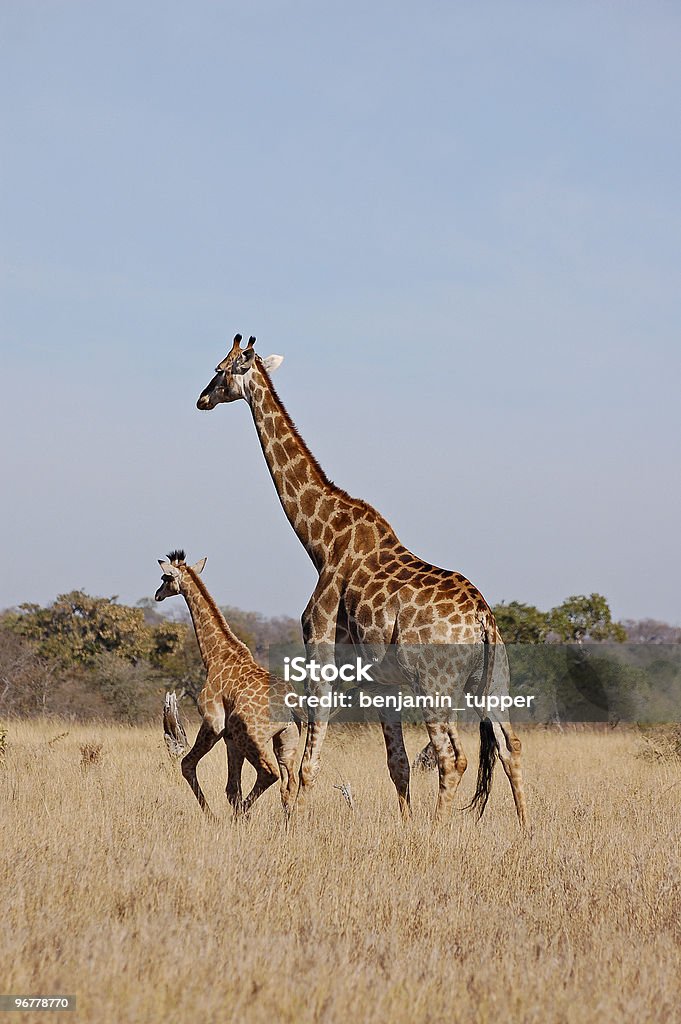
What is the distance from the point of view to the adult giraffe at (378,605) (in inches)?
347

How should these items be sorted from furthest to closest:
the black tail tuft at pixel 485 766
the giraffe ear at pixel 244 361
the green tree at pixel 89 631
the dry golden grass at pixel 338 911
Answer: the green tree at pixel 89 631
the giraffe ear at pixel 244 361
the black tail tuft at pixel 485 766
the dry golden grass at pixel 338 911

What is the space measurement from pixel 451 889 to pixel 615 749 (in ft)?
34.4

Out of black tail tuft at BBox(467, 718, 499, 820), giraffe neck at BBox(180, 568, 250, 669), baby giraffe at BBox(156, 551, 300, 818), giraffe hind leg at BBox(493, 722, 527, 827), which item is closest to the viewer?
giraffe hind leg at BBox(493, 722, 527, 827)

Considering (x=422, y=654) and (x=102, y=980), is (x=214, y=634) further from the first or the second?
(x=102, y=980)

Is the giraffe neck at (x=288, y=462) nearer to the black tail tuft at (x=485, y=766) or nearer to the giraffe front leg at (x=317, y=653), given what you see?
the giraffe front leg at (x=317, y=653)

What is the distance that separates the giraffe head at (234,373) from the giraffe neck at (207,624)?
1.77 m

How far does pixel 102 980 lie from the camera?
4352 millimetres

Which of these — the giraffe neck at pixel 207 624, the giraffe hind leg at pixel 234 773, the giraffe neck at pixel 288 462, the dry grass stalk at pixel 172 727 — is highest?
the giraffe neck at pixel 288 462

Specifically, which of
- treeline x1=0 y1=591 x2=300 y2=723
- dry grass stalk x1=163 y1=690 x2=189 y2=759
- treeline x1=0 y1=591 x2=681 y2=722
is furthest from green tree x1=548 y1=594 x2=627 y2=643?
dry grass stalk x1=163 y1=690 x2=189 y2=759

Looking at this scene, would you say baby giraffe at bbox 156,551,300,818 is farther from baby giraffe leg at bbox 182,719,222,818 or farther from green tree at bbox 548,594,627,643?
green tree at bbox 548,594,627,643

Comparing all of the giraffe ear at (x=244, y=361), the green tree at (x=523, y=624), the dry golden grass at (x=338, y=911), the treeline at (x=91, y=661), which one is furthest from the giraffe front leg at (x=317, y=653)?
the green tree at (x=523, y=624)

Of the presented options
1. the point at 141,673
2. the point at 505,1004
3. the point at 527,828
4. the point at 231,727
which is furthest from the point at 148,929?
the point at 141,673

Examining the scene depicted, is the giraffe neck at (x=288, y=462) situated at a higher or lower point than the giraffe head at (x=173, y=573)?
higher

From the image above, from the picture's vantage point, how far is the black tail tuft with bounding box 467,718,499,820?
9133 mm
